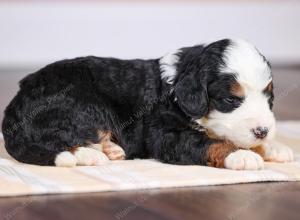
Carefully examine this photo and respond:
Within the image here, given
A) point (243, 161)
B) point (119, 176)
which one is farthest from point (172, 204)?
point (243, 161)

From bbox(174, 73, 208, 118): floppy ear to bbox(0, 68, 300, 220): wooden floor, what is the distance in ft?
1.96

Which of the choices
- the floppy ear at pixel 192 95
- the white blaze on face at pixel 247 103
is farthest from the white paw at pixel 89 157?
the white blaze on face at pixel 247 103

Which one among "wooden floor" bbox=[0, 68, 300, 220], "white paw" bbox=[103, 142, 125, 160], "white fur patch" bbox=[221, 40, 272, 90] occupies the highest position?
"white fur patch" bbox=[221, 40, 272, 90]

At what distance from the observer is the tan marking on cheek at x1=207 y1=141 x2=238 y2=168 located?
440 centimetres

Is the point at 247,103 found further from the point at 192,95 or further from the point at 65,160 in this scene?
the point at 65,160

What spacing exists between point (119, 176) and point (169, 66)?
925mm

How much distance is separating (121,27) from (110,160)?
6960 millimetres

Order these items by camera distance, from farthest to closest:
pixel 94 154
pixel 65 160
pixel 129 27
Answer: pixel 129 27 → pixel 94 154 → pixel 65 160

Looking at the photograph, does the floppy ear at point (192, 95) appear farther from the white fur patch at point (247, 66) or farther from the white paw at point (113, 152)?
the white paw at point (113, 152)

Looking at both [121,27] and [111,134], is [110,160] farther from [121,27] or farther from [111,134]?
[121,27]

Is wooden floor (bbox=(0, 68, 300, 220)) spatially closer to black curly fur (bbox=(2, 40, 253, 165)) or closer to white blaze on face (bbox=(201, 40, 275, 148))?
white blaze on face (bbox=(201, 40, 275, 148))

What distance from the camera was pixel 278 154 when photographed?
472 centimetres

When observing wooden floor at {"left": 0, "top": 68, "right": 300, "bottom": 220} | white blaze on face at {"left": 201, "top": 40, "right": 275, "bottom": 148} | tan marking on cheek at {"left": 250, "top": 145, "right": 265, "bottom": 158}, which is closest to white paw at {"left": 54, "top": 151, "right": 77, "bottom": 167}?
wooden floor at {"left": 0, "top": 68, "right": 300, "bottom": 220}

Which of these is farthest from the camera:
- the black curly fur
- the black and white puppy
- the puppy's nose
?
the black curly fur
